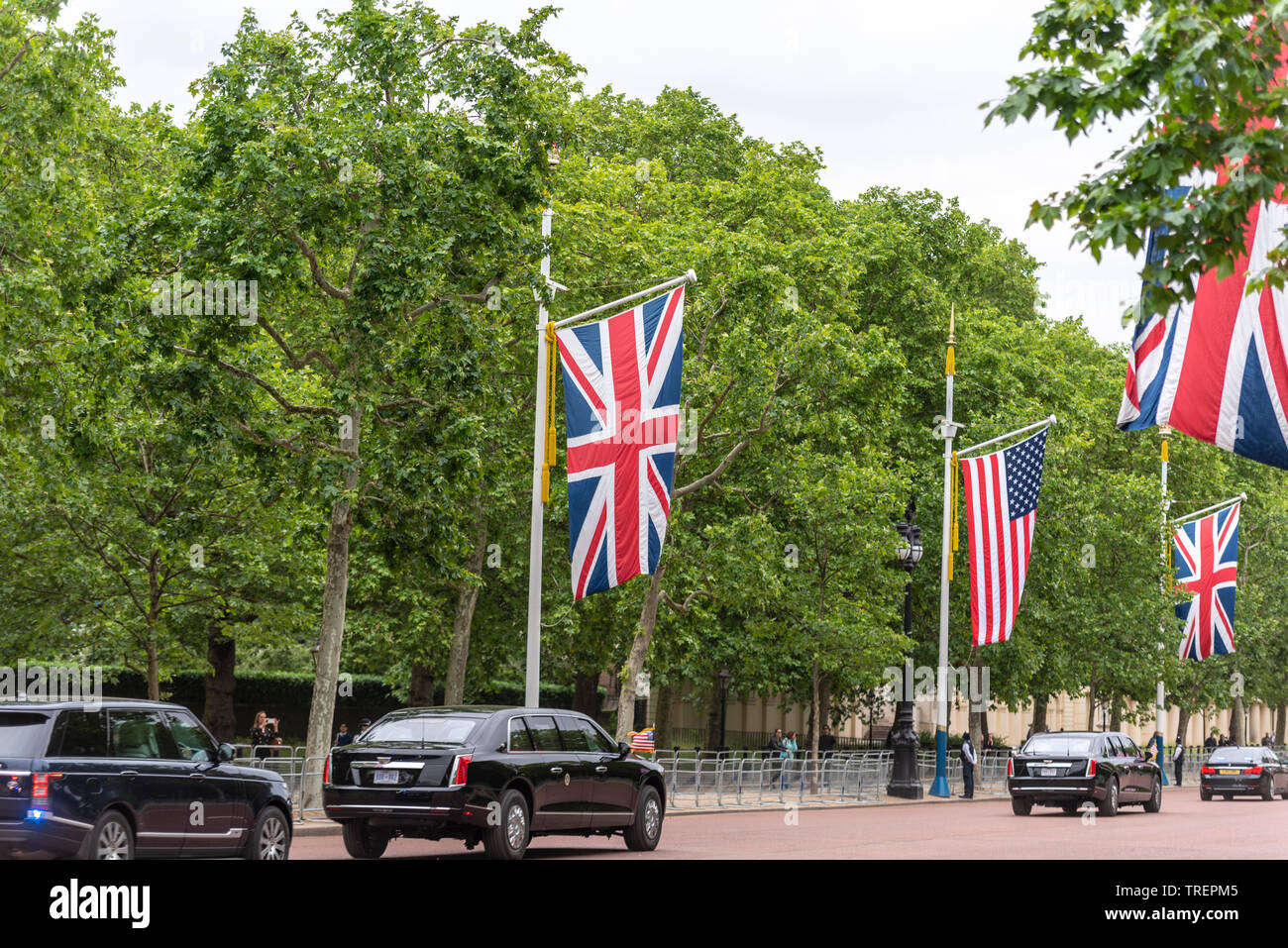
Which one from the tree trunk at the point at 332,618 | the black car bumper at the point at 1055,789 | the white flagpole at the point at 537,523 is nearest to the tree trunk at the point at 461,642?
the white flagpole at the point at 537,523

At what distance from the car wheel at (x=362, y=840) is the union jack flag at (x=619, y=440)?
6.86 metres

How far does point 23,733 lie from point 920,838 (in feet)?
48.1

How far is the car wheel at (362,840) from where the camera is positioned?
17625 mm

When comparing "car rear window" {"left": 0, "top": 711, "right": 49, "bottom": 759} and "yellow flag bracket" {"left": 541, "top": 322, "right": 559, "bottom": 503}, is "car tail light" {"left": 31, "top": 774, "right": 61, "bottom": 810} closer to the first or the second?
"car rear window" {"left": 0, "top": 711, "right": 49, "bottom": 759}

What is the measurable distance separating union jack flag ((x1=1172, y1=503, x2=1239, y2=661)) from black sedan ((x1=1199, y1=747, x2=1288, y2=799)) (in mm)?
4538

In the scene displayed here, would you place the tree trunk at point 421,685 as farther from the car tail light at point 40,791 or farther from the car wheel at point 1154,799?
the car tail light at point 40,791

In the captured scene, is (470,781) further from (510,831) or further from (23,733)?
(23,733)

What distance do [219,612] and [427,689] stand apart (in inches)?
393

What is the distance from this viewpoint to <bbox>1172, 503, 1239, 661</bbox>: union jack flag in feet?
138

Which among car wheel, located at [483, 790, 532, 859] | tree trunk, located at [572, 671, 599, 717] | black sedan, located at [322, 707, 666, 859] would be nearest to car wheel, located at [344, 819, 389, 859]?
black sedan, located at [322, 707, 666, 859]

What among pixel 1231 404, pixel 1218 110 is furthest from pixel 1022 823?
pixel 1218 110

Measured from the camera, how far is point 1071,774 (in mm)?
33375

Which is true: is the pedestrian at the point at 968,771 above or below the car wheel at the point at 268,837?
below

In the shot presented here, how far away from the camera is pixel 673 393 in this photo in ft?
81.2
